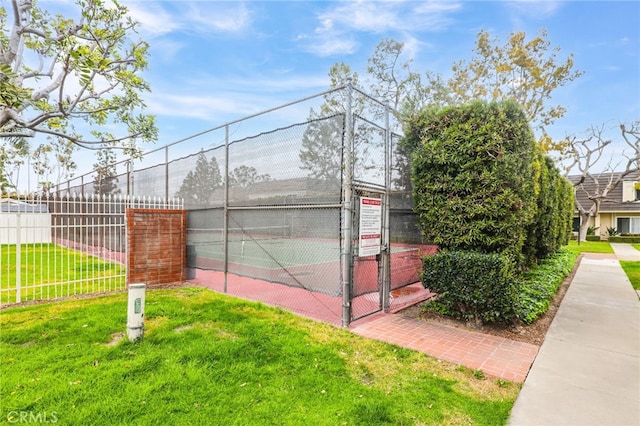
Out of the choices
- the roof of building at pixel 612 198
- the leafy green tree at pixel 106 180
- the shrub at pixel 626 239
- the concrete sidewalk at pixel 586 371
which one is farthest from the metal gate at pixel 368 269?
the roof of building at pixel 612 198

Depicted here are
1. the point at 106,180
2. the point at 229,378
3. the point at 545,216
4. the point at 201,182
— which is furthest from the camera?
the point at 106,180

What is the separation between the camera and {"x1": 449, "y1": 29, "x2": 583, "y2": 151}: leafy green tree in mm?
16172

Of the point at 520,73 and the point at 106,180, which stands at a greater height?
the point at 520,73

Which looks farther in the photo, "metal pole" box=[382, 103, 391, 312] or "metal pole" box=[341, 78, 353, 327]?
"metal pole" box=[382, 103, 391, 312]

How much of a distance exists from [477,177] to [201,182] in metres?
5.57

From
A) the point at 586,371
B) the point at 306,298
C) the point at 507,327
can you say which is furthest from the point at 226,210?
the point at 586,371

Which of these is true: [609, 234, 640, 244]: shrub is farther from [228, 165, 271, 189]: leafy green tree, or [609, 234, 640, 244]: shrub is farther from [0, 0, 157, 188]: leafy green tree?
[0, 0, 157, 188]: leafy green tree

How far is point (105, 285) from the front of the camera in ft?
22.3

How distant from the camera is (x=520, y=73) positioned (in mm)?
16734

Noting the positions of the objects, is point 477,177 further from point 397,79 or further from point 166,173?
point 397,79

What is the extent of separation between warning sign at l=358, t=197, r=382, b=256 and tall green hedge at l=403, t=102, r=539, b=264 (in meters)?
0.78

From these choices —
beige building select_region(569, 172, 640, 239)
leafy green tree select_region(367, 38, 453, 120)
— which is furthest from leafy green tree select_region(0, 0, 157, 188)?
beige building select_region(569, 172, 640, 239)

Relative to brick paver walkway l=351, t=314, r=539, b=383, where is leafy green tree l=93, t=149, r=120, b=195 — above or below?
above

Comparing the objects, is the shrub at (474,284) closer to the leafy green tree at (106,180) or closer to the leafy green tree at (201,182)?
the leafy green tree at (201,182)
